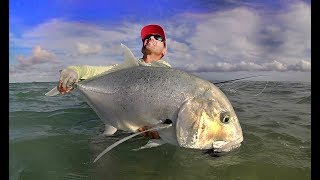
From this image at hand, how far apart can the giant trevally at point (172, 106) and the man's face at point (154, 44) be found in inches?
33.2

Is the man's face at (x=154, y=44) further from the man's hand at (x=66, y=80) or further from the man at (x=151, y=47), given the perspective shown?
the man's hand at (x=66, y=80)

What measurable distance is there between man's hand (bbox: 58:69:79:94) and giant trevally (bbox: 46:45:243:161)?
1.27ft

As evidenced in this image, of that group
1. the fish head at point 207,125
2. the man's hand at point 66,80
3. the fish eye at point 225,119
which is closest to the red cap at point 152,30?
the man's hand at point 66,80

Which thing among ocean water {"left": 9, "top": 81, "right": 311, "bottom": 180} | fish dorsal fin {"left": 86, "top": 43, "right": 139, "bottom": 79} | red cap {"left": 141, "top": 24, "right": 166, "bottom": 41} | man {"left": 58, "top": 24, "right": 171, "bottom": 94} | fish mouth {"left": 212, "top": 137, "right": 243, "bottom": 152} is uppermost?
red cap {"left": 141, "top": 24, "right": 166, "bottom": 41}

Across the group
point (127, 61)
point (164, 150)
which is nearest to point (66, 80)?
point (127, 61)

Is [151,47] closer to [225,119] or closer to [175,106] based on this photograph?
[175,106]

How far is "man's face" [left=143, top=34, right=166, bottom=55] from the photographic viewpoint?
12.9ft

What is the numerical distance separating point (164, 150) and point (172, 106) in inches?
35.8

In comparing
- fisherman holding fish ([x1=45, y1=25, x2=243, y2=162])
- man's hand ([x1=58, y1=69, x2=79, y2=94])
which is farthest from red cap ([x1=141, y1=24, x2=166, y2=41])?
man's hand ([x1=58, y1=69, x2=79, y2=94])

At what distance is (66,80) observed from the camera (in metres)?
3.40

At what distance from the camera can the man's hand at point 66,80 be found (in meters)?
3.39

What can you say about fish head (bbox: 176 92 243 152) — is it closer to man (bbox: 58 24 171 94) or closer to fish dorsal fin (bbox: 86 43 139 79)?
fish dorsal fin (bbox: 86 43 139 79)
